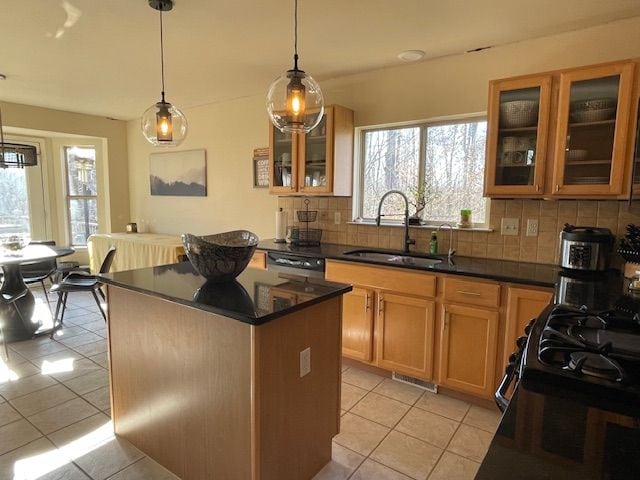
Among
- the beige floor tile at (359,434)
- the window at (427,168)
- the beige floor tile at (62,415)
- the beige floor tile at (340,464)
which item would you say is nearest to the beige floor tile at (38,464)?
the beige floor tile at (62,415)

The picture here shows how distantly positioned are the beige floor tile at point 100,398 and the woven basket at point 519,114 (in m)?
3.20

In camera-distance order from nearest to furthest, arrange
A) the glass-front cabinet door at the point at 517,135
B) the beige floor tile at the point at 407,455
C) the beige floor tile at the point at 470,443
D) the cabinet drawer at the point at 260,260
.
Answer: the beige floor tile at the point at 407,455, the beige floor tile at the point at 470,443, the glass-front cabinet door at the point at 517,135, the cabinet drawer at the point at 260,260

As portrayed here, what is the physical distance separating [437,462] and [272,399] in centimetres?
105

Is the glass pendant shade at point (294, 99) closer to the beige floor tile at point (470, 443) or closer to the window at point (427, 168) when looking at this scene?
the window at point (427, 168)

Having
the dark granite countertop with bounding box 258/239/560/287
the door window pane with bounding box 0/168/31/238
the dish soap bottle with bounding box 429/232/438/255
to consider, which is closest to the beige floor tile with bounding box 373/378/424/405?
the dark granite countertop with bounding box 258/239/560/287

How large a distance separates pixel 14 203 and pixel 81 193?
32.4 inches

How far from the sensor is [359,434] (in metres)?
2.27

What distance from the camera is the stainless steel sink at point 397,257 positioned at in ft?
9.72

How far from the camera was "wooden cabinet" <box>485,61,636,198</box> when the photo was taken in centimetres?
227

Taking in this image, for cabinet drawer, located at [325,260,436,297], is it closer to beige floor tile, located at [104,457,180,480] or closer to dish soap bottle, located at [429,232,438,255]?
dish soap bottle, located at [429,232,438,255]

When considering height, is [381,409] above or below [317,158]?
below

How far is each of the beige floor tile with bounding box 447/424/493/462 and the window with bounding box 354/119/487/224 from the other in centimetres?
155

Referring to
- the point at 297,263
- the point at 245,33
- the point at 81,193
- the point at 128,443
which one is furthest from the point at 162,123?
the point at 81,193

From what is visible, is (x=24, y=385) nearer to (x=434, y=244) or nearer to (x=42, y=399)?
(x=42, y=399)
